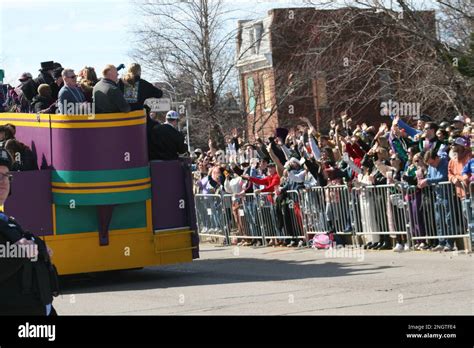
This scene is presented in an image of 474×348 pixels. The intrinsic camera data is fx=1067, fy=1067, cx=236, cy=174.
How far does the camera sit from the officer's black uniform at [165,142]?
53.9ft

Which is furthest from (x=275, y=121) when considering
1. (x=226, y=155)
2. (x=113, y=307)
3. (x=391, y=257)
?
(x=113, y=307)

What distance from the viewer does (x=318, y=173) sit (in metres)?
20.5

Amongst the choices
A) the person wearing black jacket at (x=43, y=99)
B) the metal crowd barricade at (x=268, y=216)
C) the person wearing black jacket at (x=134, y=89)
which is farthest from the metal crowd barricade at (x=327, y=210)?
the person wearing black jacket at (x=43, y=99)

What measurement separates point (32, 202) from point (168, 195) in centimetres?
214

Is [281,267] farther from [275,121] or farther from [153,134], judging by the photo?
[275,121]

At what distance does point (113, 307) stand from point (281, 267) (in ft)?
15.0

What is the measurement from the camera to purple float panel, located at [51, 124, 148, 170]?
612 inches

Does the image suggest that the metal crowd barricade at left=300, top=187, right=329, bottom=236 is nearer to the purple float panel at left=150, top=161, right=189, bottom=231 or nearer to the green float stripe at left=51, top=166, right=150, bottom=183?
the purple float panel at left=150, top=161, right=189, bottom=231

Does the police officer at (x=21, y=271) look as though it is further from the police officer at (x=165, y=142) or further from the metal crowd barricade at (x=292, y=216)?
the metal crowd barricade at (x=292, y=216)

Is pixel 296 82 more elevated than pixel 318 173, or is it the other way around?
pixel 296 82

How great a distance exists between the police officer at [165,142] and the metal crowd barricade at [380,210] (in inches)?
161

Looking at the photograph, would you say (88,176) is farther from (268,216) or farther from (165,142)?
(268,216)

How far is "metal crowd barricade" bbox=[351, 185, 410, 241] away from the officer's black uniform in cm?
410

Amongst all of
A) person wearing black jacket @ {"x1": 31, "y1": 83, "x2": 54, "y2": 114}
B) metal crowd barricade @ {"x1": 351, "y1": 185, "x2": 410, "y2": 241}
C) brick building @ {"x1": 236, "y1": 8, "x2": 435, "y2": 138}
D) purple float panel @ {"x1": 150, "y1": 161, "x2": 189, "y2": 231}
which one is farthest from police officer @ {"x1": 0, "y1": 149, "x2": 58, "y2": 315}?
brick building @ {"x1": 236, "y1": 8, "x2": 435, "y2": 138}
